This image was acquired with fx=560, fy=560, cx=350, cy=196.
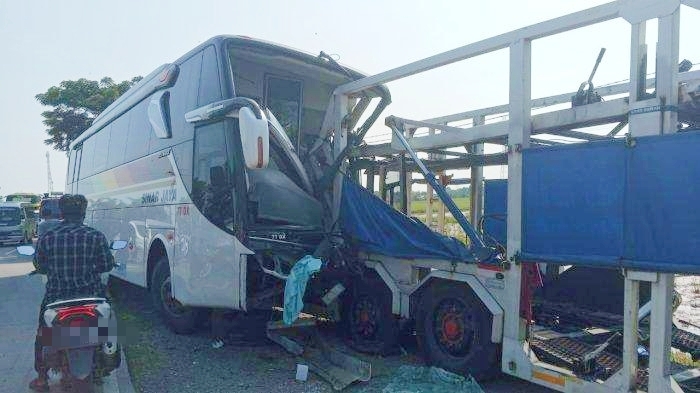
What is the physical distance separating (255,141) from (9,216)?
2426cm

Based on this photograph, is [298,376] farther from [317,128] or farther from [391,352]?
[317,128]

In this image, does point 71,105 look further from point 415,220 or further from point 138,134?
point 415,220

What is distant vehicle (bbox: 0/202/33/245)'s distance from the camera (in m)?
24.7

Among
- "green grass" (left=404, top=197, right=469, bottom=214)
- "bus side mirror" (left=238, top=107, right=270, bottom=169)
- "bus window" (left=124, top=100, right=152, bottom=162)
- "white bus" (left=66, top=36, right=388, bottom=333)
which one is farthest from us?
"bus window" (left=124, top=100, right=152, bottom=162)

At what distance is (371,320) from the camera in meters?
6.52

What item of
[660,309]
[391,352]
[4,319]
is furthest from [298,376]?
[4,319]

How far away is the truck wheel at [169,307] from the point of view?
7367mm

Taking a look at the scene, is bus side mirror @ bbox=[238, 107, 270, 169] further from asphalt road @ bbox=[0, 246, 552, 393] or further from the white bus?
asphalt road @ bbox=[0, 246, 552, 393]

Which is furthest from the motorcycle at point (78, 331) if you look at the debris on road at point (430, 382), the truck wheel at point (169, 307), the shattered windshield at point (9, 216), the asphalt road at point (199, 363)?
the shattered windshield at point (9, 216)

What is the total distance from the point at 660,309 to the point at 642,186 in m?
0.87

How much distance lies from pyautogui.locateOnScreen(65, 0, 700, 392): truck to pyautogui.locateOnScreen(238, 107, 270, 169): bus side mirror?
2cm

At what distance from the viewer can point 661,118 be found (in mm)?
3949

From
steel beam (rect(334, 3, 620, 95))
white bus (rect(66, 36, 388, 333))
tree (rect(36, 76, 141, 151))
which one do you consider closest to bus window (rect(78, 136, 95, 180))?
white bus (rect(66, 36, 388, 333))

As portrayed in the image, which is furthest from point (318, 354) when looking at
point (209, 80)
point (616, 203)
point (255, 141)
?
point (616, 203)
